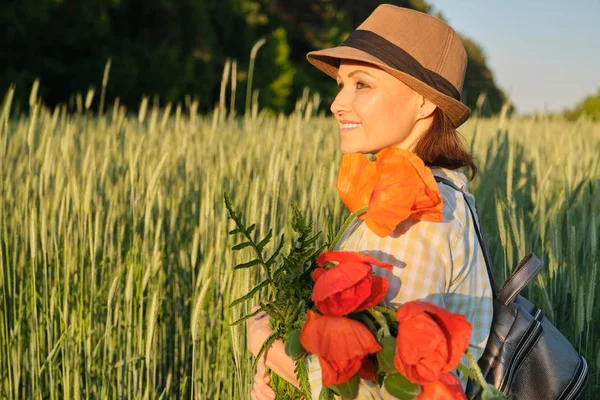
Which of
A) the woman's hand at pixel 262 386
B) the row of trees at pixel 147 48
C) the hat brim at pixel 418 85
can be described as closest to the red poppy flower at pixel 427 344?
the woman's hand at pixel 262 386

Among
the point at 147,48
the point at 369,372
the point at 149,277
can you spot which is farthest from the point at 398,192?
the point at 147,48

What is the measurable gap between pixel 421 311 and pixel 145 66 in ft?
35.3

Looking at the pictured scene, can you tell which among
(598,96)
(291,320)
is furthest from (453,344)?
(598,96)

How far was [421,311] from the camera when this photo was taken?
2.28 ft

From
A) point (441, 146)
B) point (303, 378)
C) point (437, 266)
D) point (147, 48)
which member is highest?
point (147, 48)

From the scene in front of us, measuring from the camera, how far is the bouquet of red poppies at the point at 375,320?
69 cm

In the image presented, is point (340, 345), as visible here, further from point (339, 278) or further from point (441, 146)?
point (441, 146)

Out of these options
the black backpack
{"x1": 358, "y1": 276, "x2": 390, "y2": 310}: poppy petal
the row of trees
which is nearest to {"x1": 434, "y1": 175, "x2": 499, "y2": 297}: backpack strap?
the black backpack

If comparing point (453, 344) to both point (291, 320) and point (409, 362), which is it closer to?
point (409, 362)

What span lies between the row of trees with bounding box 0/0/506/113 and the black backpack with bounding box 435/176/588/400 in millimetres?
6292

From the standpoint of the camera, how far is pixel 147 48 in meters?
11.4

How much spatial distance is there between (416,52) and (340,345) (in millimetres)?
539

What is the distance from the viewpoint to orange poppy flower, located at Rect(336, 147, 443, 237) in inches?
33.5

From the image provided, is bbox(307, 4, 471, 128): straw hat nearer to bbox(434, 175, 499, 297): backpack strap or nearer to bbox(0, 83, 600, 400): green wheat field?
bbox(434, 175, 499, 297): backpack strap
